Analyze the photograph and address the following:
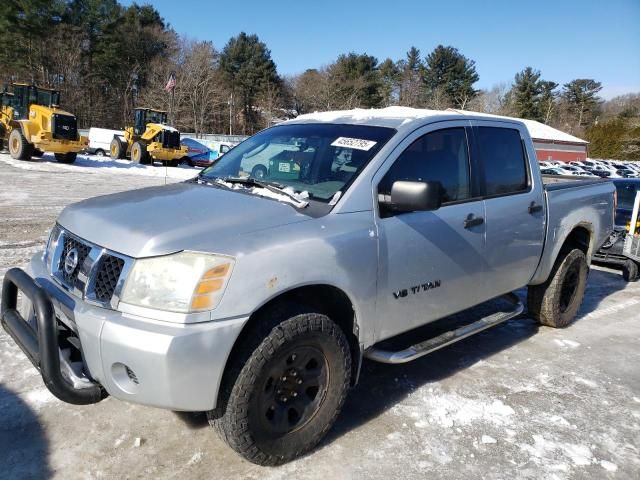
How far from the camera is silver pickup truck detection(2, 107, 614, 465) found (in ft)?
7.27

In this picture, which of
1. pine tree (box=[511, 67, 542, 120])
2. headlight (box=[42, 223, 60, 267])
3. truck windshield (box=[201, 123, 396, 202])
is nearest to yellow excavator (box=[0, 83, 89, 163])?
truck windshield (box=[201, 123, 396, 202])

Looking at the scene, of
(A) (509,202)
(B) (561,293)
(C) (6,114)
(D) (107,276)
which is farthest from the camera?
(C) (6,114)

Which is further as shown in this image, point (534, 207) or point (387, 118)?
point (534, 207)

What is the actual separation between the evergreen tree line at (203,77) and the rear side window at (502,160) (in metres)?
34.4

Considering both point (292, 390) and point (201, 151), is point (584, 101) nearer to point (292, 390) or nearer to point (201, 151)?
point (201, 151)

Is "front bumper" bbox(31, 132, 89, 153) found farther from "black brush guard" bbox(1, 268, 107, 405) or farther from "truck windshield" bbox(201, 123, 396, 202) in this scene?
"black brush guard" bbox(1, 268, 107, 405)

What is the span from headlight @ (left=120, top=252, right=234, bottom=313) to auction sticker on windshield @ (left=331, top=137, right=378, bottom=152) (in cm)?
128

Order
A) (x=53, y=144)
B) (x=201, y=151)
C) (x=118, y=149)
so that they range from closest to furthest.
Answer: (x=53, y=144) → (x=118, y=149) → (x=201, y=151)

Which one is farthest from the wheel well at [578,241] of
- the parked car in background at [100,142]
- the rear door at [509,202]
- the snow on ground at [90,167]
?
the parked car in background at [100,142]

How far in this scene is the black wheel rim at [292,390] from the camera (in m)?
2.48

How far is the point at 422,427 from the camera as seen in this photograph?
10.1 ft

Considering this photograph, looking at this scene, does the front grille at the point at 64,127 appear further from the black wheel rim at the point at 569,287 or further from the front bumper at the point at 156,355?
the front bumper at the point at 156,355

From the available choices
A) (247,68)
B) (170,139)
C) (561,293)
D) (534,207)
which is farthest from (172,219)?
(247,68)

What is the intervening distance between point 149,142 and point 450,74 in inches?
2196
